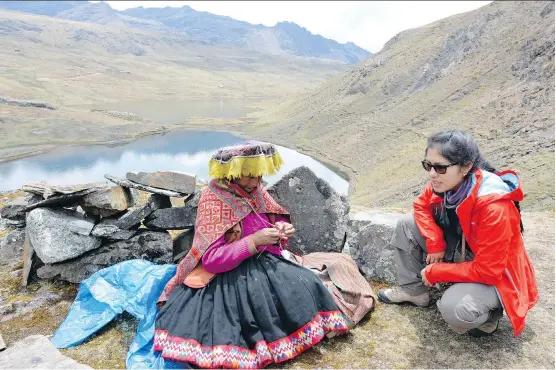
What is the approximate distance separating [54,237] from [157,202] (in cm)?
129

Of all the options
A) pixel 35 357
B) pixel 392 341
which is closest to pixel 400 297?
pixel 392 341

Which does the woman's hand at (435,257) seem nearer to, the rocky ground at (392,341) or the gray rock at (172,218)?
the rocky ground at (392,341)

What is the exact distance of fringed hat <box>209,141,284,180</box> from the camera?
3736 millimetres

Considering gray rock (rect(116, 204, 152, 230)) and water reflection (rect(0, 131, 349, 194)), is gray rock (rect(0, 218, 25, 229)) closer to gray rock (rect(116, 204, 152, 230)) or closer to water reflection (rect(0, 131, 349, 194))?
gray rock (rect(116, 204, 152, 230))

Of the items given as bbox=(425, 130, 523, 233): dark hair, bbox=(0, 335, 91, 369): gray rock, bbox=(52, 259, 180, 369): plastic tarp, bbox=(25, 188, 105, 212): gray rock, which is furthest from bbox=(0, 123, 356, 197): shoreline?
bbox=(0, 335, 91, 369): gray rock

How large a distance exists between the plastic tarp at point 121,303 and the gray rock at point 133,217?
691 millimetres

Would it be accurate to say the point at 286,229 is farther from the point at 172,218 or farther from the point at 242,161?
the point at 172,218

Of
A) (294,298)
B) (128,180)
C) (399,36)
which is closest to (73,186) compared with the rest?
(128,180)

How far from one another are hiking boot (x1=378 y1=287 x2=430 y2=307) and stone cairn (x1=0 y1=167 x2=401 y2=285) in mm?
556

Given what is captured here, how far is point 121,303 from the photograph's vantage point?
4.38 metres

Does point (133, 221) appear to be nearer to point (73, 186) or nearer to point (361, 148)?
point (73, 186)

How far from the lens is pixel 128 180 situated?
5.54 metres

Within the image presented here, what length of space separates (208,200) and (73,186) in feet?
7.65

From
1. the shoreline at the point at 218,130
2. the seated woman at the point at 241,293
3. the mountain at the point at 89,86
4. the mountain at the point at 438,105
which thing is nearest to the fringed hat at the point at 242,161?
the seated woman at the point at 241,293
